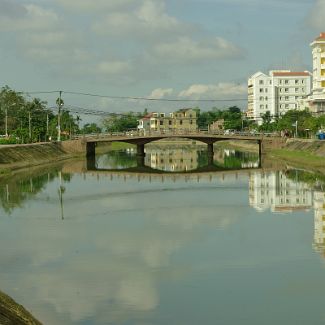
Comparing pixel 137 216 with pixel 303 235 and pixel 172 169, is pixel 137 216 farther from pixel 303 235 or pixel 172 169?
pixel 172 169

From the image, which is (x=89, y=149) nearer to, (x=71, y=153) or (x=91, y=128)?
(x=71, y=153)

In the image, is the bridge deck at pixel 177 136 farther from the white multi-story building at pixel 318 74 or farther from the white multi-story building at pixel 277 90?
the white multi-story building at pixel 277 90

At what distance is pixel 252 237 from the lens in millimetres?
20781

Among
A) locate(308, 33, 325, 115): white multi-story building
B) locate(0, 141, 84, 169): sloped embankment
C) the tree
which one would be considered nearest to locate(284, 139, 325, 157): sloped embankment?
locate(308, 33, 325, 115): white multi-story building

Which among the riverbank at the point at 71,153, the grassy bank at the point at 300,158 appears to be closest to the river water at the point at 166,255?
the grassy bank at the point at 300,158

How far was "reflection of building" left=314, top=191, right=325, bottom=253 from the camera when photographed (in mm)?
19423

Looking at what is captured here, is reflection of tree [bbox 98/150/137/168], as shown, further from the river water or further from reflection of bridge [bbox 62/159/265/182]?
the river water

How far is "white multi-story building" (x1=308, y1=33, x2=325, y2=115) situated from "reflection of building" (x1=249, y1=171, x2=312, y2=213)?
35424mm

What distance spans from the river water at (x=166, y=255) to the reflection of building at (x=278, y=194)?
0.34 feet

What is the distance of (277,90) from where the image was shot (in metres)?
115

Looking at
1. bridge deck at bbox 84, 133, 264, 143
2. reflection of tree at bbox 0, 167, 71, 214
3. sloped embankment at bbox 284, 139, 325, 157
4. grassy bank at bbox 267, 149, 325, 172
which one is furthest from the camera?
bridge deck at bbox 84, 133, 264, 143

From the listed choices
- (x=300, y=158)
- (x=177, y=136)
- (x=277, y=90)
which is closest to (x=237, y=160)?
(x=177, y=136)

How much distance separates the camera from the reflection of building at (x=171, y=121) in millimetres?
138875

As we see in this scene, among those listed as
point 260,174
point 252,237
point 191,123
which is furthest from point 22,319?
point 191,123
